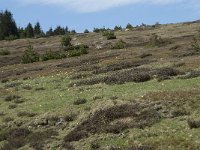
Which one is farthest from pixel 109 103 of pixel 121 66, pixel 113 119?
pixel 121 66

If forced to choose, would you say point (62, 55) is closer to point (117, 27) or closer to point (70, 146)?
point (70, 146)

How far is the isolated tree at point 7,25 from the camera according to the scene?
155625 millimetres

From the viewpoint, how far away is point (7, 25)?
519ft

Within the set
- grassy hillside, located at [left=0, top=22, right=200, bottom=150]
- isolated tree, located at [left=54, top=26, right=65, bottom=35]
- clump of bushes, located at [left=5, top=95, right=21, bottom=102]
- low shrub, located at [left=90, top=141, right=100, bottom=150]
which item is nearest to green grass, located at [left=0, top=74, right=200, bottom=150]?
grassy hillside, located at [left=0, top=22, right=200, bottom=150]

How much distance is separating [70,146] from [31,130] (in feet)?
15.8

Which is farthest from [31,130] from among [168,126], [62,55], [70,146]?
[62,55]

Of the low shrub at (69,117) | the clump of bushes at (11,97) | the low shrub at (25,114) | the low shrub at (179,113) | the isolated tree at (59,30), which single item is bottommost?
the isolated tree at (59,30)

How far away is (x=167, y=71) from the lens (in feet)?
119

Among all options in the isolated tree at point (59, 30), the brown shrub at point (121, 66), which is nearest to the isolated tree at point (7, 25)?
the isolated tree at point (59, 30)

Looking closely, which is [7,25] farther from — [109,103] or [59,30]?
[109,103]

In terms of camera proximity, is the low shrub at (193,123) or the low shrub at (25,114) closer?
the low shrub at (193,123)

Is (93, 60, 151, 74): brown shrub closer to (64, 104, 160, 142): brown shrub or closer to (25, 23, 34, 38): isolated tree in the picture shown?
(64, 104, 160, 142): brown shrub

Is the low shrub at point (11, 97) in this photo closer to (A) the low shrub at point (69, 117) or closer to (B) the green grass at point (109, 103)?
(B) the green grass at point (109, 103)

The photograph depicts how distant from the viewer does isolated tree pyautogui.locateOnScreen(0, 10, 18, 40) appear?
15562 cm
